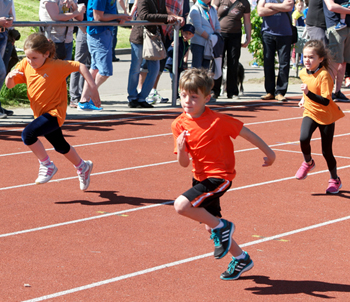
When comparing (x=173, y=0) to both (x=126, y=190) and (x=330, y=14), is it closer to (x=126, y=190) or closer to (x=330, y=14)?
(x=330, y=14)

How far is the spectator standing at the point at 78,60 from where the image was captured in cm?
1145

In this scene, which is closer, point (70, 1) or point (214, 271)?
point (214, 271)

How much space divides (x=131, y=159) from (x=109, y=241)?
9.96ft

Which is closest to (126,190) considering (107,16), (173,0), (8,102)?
(107,16)

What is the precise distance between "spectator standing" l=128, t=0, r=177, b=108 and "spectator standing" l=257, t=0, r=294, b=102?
229 centimetres

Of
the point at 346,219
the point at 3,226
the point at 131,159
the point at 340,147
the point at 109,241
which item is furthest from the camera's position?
the point at 340,147

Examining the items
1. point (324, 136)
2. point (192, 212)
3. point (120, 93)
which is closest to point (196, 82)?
point (192, 212)

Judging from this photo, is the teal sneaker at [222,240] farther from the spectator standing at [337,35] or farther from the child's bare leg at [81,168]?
the spectator standing at [337,35]

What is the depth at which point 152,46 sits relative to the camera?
11.5 m

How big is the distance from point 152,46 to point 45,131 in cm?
566

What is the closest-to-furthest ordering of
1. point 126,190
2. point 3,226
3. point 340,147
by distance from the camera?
point 3,226
point 126,190
point 340,147

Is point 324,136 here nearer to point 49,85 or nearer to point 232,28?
point 49,85

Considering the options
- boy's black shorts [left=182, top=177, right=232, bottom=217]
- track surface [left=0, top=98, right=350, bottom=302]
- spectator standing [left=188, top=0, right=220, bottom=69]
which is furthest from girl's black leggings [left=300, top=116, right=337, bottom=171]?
spectator standing [left=188, top=0, right=220, bottom=69]

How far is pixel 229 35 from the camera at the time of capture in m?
13.4
